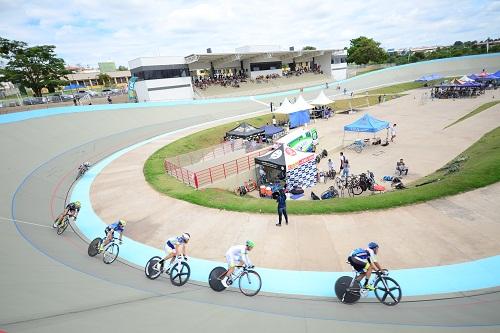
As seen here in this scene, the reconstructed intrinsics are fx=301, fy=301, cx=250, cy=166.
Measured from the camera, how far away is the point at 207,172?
17547mm

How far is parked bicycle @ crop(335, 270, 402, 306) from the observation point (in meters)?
6.99

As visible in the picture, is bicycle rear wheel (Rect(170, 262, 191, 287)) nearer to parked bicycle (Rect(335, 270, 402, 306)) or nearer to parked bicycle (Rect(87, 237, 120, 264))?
parked bicycle (Rect(87, 237, 120, 264))

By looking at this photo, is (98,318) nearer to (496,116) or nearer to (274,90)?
(496,116)

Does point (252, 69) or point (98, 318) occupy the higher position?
point (252, 69)

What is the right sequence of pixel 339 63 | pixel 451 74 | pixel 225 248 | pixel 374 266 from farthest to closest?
pixel 339 63 → pixel 451 74 → pixel 225 248 → pixel 374 266

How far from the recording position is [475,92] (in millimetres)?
42125

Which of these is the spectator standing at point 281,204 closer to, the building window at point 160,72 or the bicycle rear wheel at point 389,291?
the bicycle rear wheel at point 389,291

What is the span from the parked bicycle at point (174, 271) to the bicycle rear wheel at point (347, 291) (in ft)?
13.1

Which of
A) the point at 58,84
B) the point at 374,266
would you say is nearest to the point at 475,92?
the point at 374,266

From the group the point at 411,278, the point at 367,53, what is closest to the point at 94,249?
the point at 411,278

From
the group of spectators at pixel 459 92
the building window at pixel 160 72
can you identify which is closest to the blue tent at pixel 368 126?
the group of spectators at pixel 459 92

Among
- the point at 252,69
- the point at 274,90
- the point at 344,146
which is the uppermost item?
the point at 252,69

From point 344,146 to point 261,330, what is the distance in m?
20.2

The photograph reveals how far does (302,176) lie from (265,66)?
52.0 metres
